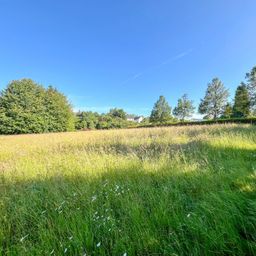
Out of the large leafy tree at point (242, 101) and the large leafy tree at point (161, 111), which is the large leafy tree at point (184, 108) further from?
the large leafy tree at point (242, 101)

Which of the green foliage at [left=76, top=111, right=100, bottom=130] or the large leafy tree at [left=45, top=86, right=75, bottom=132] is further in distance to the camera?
the green foliage at [left=76, top=111, right=100, bottom=130]

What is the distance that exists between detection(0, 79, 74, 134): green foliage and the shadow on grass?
103 feet

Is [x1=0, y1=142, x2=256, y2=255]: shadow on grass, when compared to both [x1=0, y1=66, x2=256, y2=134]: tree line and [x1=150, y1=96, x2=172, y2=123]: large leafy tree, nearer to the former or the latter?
[x1=0, y1=66, x2=256, y2=134]: tree line

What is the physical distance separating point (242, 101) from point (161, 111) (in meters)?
21.5

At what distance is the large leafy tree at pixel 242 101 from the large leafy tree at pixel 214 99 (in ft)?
20.8

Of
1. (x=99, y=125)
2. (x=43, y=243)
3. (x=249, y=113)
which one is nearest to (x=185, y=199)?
(x=43, y=243)

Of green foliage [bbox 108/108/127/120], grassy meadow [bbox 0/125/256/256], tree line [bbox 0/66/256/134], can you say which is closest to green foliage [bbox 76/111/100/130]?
tree line [bbox 0/66/256/134]

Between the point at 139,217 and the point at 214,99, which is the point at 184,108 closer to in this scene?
the point at 214,99

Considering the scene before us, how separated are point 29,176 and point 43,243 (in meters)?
2.31

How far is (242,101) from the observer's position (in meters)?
30.8

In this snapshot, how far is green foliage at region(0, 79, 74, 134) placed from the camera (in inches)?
1141

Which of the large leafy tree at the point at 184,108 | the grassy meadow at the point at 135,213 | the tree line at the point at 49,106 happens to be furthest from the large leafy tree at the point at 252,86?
the grassy meadow at the point at 135,213

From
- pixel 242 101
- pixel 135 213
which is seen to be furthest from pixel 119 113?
pixel 135 213

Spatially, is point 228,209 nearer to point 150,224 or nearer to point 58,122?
point 150,224
